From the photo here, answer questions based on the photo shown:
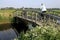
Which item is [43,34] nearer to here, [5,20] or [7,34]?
[7,34]

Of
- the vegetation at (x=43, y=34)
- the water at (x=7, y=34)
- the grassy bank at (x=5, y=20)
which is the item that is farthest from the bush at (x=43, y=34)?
the grassy bank at (x=5, y=20)

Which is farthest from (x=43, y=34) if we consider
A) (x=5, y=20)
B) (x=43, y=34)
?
(x=5, y=20)

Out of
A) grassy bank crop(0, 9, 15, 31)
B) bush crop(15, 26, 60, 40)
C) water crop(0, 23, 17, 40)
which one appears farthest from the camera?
grassy bank crop(0, 9, 15, 31)

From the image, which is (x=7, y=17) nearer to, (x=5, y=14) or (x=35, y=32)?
(x=5, y=14)

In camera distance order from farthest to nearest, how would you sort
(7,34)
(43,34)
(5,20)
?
(5,20), (7,34), (43,34)

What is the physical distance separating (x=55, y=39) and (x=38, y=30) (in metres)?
1.36

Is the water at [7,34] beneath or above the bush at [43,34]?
beneath

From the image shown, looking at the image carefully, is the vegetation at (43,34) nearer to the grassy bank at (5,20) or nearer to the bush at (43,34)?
the bush at (43,34)

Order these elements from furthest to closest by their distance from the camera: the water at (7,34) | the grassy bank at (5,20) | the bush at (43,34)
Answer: the grassy bank at (5,20)
the water at (7,34)
the bush at (43,34)

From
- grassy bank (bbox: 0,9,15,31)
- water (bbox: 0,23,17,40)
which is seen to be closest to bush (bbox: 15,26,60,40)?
water (bbox: 0,23,17,40)

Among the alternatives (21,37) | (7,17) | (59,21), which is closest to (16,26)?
(7,17)

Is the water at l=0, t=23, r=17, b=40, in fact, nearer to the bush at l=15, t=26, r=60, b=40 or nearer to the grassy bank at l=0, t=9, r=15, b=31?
the grassy bank at l=0, t=9, r=15, b=31

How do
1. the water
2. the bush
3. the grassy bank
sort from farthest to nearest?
the grassy bank → the water → the bush

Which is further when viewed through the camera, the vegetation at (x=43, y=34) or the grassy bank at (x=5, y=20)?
the grassy bank at (x=5, y=20)
